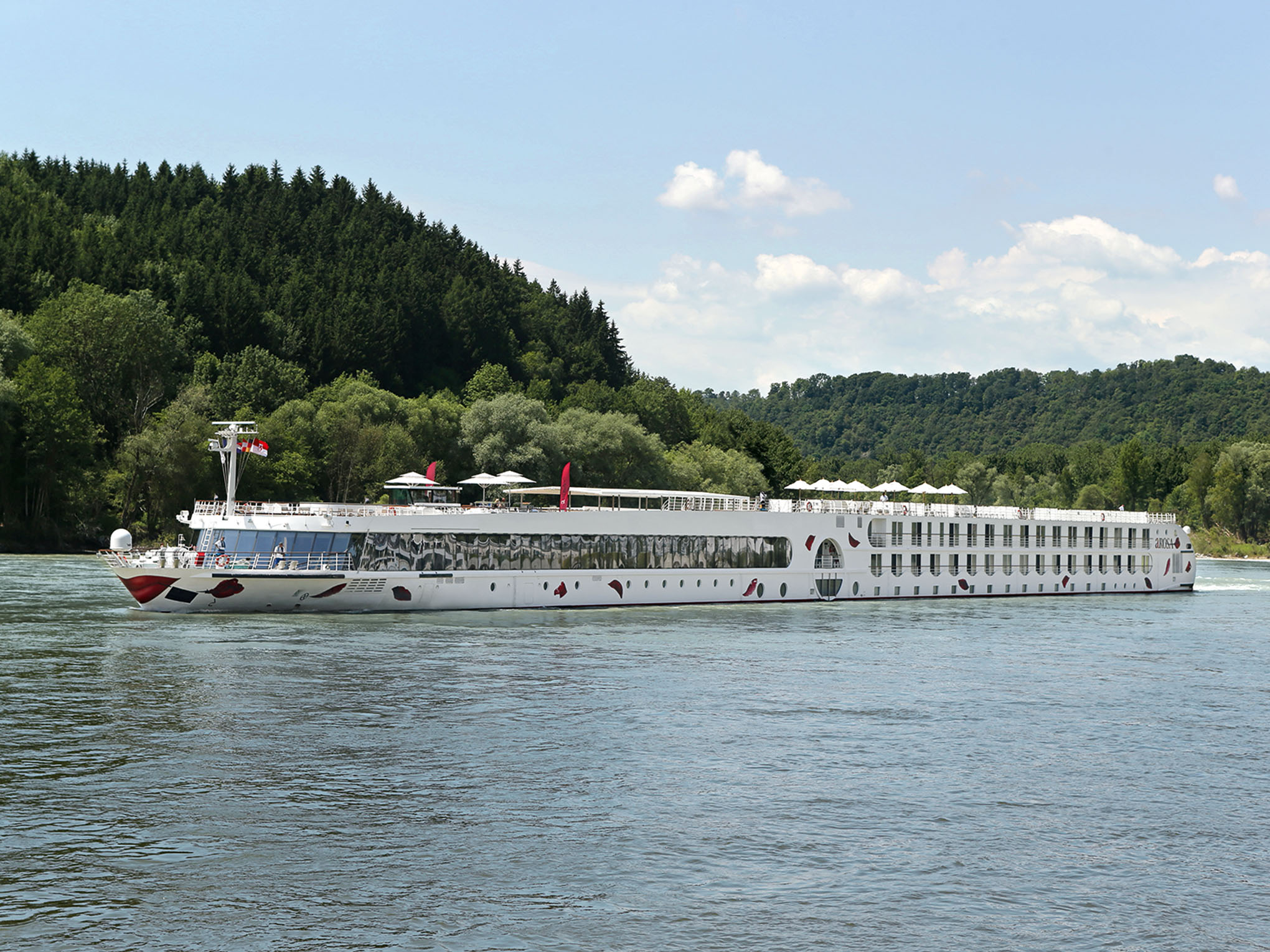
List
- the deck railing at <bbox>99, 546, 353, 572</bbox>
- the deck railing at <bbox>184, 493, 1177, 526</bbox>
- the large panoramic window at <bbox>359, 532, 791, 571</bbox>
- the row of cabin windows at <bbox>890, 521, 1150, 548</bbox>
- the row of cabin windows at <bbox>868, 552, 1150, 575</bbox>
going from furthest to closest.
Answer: the row of cabin windows at <bbox>890, 521, 1150, 548</bbox>
the row of cabin windows at <bbox>868, 552, 1150, 575</bbox>
the large panoramic window at <bbox>359, 532, 791, 571</bbox>
the deck railing at <bbox>184, 493, 1177, 526</bbox>
the deck railing at <bbox>99, 546, 353, 572</bbox>

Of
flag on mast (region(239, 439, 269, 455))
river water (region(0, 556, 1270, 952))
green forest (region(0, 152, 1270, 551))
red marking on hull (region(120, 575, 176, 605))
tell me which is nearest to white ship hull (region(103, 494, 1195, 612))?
red marking on hull (region(120, 575, 176, 605))

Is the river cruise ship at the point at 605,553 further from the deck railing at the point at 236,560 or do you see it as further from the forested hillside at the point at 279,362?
the forested hillside at the point at 279,362

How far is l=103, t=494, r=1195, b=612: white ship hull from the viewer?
1944 inches

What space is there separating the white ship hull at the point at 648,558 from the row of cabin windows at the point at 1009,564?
0.29 feet

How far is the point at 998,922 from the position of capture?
16.9 meters

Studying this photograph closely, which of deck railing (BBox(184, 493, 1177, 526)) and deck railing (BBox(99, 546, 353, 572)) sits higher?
deck railing (BBox(184, 493, 1177, 526))

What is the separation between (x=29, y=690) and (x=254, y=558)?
18417 millimetres

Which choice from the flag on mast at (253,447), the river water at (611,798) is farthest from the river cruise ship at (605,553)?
the river water at (611,798)

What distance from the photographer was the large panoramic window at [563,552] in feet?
170

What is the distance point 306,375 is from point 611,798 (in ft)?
362

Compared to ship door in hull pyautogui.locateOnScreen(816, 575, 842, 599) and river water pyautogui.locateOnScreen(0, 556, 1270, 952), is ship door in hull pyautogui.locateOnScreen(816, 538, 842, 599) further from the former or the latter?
river water pyautogui.locateOnScreen(0, 556, 1270, 952)

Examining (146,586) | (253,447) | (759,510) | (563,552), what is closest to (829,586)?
(759,510)

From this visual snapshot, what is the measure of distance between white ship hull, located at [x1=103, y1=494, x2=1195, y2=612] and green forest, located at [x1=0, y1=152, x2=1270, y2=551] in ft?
141

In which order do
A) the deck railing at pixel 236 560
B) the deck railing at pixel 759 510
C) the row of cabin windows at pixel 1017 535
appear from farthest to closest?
the row of cabin windows at pixel 1017 535 < the deck railing at pixel 759 510 < the deck railing at pixel 236 560
